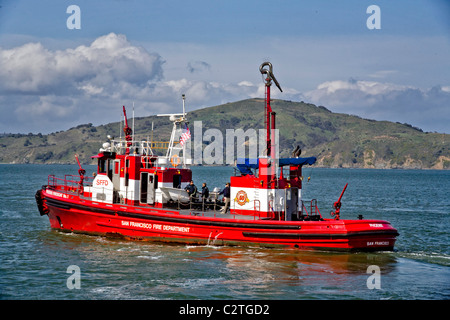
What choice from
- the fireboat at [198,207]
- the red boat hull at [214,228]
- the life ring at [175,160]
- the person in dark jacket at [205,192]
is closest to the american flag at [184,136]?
the fireboat at [198,207]

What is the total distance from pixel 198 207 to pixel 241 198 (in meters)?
2.93

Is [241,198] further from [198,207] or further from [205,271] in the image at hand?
[205,271]

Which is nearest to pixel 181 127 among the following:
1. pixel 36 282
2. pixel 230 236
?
pixel 230 236

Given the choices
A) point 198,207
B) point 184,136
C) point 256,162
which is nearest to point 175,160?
point 184,136

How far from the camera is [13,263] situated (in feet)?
65.6

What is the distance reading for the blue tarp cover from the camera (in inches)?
905

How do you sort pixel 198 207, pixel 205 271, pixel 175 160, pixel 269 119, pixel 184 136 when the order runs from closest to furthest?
1. pixel 205 271
2. pixel 269 119
3. pixel 184 136
4. pixel 198 207
5. pixel 175 160

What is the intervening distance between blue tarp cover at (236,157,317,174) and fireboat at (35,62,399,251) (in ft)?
0.16

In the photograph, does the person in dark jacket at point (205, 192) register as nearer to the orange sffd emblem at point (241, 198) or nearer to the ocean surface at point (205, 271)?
the orange sffd emblem at point (241, 198)

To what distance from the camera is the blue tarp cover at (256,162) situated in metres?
23.0

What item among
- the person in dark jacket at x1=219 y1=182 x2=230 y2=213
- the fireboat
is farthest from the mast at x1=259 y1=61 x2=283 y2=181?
the person in dark jacket at x1=219 y1=182 x2=230 y2=213

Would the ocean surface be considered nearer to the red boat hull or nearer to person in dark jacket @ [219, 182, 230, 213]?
the red boat hull

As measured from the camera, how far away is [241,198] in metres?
23.3
